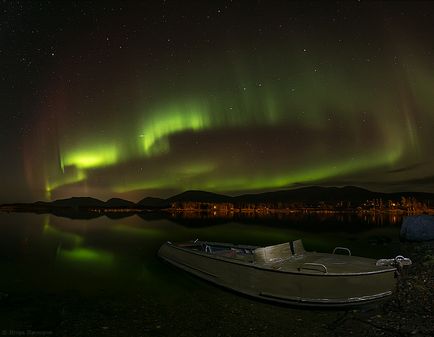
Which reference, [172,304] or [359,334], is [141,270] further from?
[359,334]

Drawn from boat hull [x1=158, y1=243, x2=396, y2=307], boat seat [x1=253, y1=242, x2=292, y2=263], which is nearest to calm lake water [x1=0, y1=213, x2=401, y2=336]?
boat hull [x1=158, y1=243, x2=396, y2=307]

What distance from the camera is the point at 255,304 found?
14.3 meters

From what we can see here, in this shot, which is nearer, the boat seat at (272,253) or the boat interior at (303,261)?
the boat interior at (303,261)

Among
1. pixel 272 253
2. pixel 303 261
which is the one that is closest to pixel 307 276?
pixel 303 261

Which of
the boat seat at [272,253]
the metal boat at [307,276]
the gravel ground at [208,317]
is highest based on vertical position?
the boat seat at [272,253]

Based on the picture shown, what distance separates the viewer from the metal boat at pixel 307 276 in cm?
1228

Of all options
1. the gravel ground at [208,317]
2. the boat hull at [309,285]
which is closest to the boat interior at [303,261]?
the boat hull at [309,285]

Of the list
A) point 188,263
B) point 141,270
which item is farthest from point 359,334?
point 141,270

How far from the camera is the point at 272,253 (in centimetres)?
1528

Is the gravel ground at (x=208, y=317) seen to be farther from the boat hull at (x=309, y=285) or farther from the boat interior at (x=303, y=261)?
the boat interior at (x=303, y=261)

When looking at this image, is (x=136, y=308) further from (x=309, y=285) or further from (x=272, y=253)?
(x=309, y=285)

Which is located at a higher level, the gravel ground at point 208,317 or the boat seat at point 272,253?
the boat seat at point 272,253

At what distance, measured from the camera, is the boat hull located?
12.3 metres

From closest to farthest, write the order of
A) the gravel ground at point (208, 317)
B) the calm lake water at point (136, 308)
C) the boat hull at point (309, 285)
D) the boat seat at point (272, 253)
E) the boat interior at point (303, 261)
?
the gravel ground at point (208, 317)
the calm lake water at point (136, 308)
the boat hull at point (309, 285)
the boat interior at point (303, 261)
the boat seat at point (272, 253)
